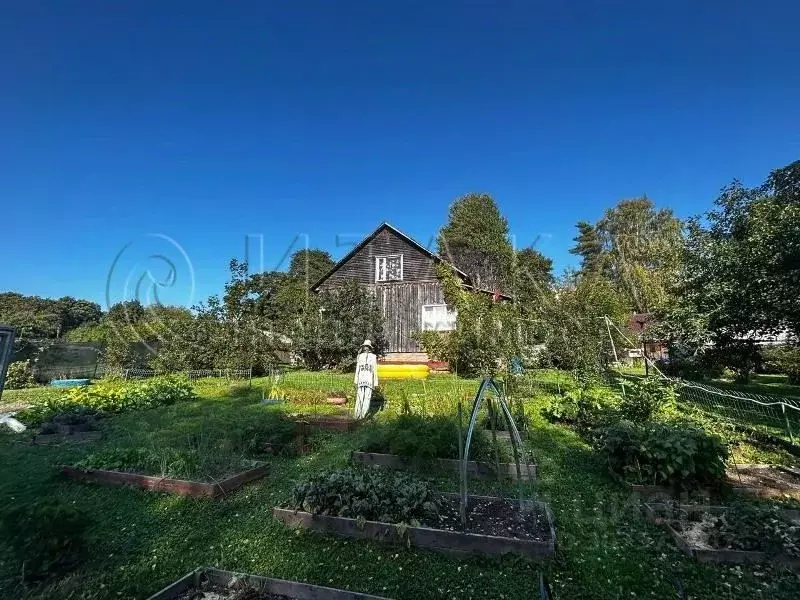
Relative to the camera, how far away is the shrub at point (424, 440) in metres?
5.68

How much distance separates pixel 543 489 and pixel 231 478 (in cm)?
391


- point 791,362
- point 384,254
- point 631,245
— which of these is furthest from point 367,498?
point 631,245

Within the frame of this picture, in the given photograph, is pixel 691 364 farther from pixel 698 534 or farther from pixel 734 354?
pixel 698 534

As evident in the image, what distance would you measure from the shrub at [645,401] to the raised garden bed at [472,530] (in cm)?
339

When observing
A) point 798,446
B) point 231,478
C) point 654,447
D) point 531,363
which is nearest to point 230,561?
point 231,478

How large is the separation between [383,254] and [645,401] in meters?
18.0

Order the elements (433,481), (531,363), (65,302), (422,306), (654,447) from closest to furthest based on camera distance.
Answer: (654,447), (433,481), (531,363), (422,306), (65,302)

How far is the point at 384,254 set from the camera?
23375mm

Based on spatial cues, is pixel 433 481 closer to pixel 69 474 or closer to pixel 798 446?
pixel 69 474

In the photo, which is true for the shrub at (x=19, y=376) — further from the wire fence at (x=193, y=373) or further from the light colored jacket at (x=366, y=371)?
the light colored jacket at (x=366, y=371)

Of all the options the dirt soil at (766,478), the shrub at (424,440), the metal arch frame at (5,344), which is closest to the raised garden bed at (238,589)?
the metal arch frame at (5,344)

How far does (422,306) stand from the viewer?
22.1 m

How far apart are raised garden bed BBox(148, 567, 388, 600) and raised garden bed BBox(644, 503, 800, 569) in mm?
2851

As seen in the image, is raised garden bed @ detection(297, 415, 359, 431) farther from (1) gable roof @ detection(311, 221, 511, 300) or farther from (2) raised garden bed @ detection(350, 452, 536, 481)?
(1) gable roof @ detection(311, 221, 511, 300)
